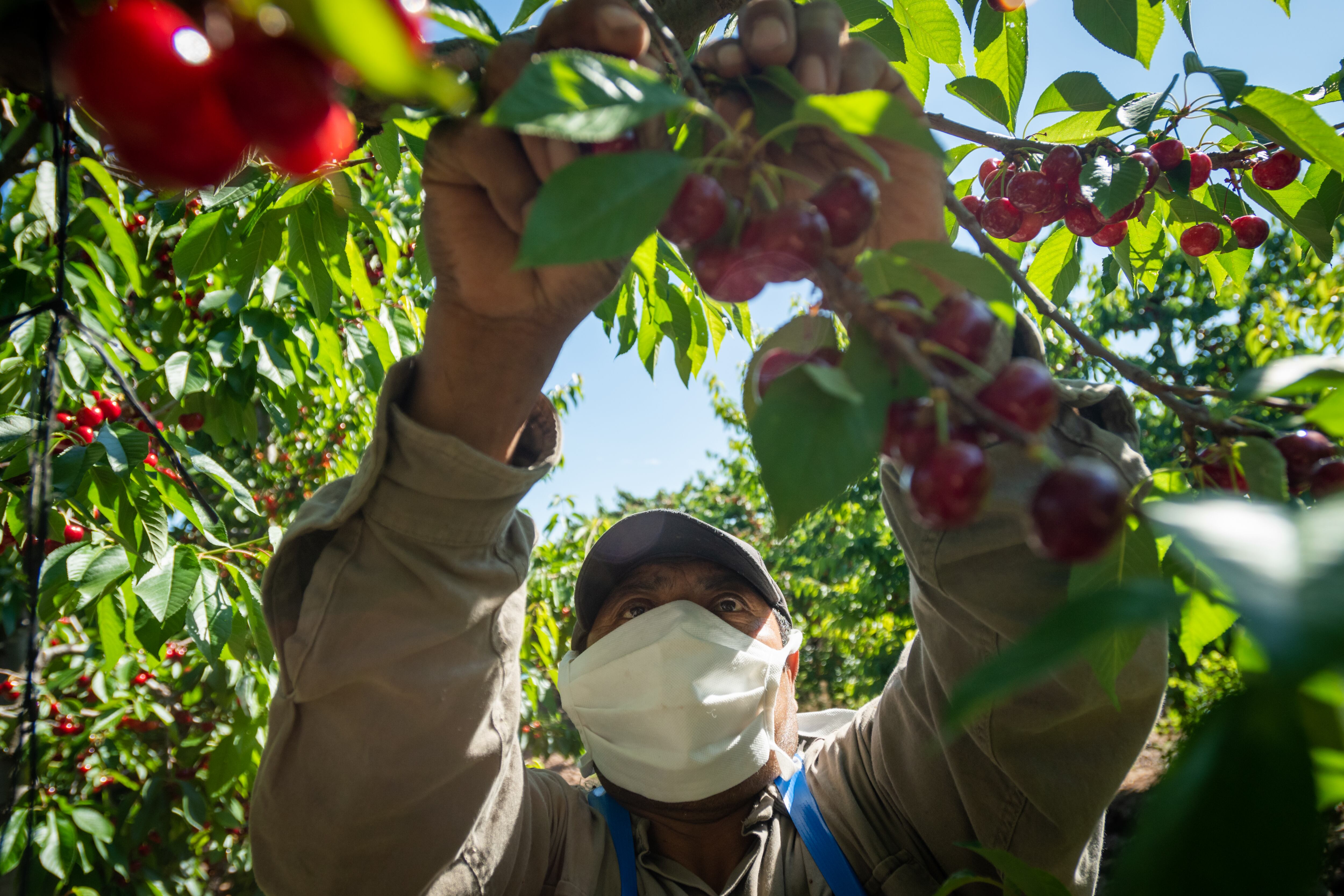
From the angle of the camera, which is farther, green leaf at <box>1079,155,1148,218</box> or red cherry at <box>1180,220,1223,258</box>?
red cherry at <box>1180,220,1223,258</box>

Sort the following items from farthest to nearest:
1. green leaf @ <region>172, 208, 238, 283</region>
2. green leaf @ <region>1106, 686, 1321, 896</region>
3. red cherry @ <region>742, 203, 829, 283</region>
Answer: green leaf @ <region>172, 208, 238, 283</region> < red cherry @ <region>742, 203, 829, 283</region> < green leaf @ <region>1106, 686, 1321, 896</region>

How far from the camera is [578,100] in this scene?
0.52 m

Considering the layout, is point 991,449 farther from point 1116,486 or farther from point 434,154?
point 434,154

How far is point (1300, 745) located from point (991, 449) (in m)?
0.99

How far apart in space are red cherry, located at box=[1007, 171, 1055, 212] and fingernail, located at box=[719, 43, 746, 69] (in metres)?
0.69

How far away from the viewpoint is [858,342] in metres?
0.56

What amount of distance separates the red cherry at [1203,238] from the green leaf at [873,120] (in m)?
1.29

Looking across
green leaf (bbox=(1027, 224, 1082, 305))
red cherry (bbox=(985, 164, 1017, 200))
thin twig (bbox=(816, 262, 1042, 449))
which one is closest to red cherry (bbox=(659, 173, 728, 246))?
thin twig (bbox=(816, 262, 1042, 449))

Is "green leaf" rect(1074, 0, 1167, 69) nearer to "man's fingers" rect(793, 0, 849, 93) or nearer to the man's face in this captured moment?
"man's fingers" rect(793, 0, 849, 93)

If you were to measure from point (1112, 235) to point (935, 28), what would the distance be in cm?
55

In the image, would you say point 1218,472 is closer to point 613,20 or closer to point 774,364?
point 774,364

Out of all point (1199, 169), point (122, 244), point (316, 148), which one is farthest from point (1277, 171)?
point (122, 244)

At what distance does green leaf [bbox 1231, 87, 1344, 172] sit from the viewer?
0.99 meters

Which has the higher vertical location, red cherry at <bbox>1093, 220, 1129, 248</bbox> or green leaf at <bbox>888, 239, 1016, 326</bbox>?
red cherry at <bbox>1093, 220, 1129, 248</bbox>
